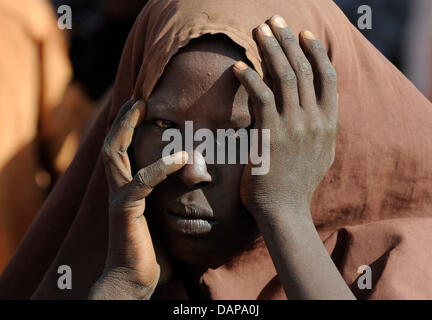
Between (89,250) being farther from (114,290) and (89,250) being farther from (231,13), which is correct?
(231,13)

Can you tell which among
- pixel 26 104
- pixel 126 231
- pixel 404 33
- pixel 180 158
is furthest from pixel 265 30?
pixel 404 33

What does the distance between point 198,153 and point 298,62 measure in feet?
1.16

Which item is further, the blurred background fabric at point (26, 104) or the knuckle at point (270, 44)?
the blurred background fabric at point (26, 104)

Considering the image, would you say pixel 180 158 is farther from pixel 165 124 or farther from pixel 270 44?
pixel 270 44

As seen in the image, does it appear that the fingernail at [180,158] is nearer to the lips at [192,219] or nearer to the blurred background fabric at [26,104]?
the lips at [192,219]

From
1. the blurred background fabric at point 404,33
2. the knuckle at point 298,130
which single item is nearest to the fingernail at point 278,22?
the knuckle at point 298,130

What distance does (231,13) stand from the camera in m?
2.42

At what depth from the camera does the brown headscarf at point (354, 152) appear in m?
2.47

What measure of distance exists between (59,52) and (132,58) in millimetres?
2133

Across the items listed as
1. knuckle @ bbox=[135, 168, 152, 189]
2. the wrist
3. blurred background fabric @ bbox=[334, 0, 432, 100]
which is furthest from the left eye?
blurred background fabric @ bbox=[334, 0, 432, 100]

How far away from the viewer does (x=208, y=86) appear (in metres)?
2.37

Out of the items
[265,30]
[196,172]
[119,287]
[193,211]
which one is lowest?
[119,287]

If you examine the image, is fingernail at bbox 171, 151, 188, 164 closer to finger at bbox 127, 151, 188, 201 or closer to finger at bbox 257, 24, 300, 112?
finger at bbox 127, 151, 188, 201
